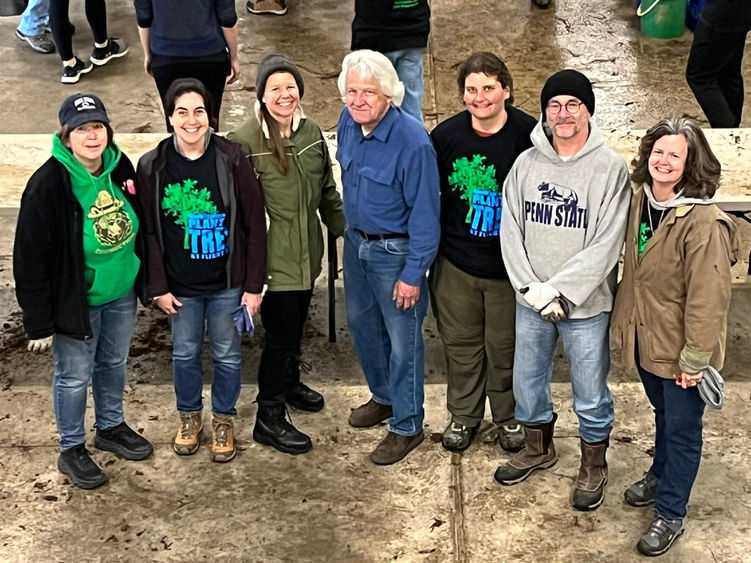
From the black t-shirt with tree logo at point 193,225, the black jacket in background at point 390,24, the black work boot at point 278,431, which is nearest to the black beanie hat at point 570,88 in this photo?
the black t-shirt with tree logo at point 193,225

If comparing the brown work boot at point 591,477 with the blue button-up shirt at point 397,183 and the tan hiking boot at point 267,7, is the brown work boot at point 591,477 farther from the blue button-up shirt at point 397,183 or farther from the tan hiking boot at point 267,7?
the tan hiking boot at point 267,7

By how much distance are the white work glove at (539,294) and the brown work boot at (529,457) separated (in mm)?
634

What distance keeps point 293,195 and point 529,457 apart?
1367mm

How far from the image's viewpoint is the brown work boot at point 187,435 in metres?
4.47

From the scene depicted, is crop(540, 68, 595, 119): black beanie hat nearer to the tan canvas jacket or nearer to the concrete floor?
the tan canvas jacket

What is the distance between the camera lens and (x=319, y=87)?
25.8ft

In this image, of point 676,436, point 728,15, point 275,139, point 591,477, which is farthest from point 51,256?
point 728,15

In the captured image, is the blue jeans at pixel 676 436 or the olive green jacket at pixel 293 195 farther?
the olive green jacket at pixel 293 195

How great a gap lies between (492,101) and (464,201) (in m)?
0.40

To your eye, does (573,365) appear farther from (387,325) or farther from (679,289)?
(387,325)

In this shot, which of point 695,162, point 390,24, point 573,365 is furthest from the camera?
point 390,24

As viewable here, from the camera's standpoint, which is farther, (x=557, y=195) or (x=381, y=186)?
(x=381, y=186)

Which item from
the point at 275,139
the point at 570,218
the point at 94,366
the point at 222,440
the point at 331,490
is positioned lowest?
the point at 331,490

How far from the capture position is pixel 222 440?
4457mm
